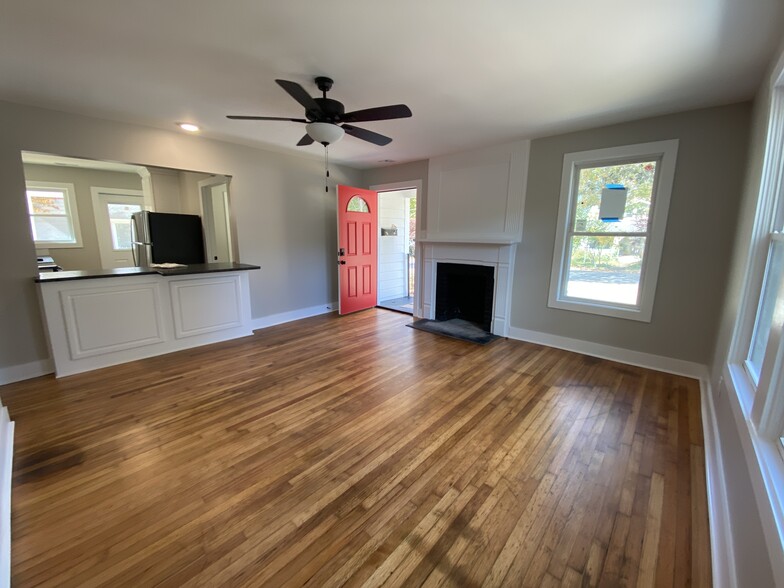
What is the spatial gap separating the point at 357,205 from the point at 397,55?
336cm

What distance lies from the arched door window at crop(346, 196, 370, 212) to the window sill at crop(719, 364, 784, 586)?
477 cm

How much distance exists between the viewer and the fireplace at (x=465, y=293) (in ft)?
14.7

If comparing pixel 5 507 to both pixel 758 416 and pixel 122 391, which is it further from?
pixel 758 416

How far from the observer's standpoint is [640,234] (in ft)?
10.8

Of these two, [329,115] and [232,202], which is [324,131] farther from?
[232,202]

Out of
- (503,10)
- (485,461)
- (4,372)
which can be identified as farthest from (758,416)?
(4,372)

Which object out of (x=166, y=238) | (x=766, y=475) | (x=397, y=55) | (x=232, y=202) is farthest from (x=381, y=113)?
(x=166, y=238)

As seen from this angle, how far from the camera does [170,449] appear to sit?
2.07 metres

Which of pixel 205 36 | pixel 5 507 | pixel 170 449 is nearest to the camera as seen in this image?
pixel 5 507

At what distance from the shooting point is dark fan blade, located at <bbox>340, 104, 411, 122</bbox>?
2156mm

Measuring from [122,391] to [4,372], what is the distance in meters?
1.22

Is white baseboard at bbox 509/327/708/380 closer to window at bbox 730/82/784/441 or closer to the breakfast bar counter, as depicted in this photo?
window at bbox 730/82/784/441

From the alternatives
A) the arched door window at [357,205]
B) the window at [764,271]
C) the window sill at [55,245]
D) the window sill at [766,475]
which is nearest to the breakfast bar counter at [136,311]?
the arched door window at [357,205]

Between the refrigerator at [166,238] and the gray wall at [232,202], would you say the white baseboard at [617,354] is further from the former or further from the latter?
the refrigerator at [166,238]
